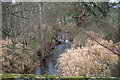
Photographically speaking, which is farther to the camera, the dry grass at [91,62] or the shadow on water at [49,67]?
the shadow on water at [49,67]

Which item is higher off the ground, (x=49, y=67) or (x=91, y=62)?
(x=91, y=62)

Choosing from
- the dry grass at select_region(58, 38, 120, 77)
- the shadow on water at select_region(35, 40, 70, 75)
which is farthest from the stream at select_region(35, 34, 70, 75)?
the dry grass at select_region(58, 38, 120, 77)

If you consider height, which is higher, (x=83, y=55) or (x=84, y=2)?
(x=84, y=2)

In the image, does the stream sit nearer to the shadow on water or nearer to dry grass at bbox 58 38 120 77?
the shadow on water

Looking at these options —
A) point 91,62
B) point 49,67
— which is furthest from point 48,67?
point 91,62

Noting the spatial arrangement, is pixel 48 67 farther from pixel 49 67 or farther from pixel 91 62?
pixel 91 62

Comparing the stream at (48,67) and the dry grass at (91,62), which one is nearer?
the dry grass at (91,62)

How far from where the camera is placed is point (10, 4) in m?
3.18

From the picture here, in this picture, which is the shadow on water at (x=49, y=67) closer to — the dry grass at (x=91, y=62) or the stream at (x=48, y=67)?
the stream at (x=48, y=67)

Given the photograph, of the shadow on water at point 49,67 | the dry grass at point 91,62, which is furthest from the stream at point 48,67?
the dry grass at point 91,62

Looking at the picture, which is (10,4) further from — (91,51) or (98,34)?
(98,34)

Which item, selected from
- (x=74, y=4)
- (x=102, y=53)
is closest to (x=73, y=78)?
(x=74, y=4)

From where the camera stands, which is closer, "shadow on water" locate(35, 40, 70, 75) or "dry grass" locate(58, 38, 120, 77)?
"dry grass" locate(58, 38, 120, 77)

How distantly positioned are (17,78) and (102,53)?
3.54 m
